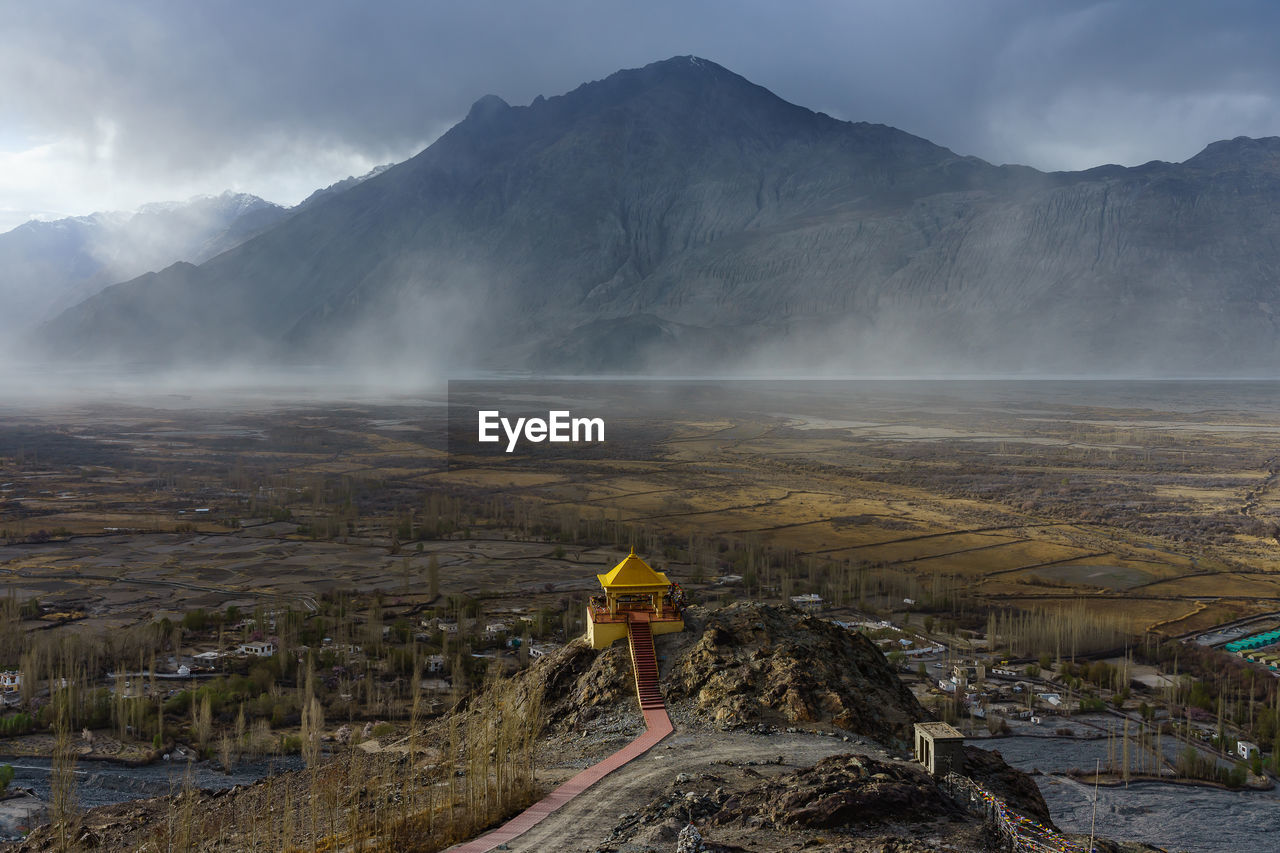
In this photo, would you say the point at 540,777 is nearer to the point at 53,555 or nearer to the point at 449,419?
the point at 53,555

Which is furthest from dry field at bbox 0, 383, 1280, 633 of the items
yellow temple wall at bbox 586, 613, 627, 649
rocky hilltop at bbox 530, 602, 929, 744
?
rocky hilltop at bbox 530, 602, 929, 744

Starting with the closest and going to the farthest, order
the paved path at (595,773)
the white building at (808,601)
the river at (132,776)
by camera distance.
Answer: the paved path at (595,773) → the river at (132,776) → the white building at (808,601)

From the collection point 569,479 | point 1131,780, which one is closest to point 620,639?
point 1131,780

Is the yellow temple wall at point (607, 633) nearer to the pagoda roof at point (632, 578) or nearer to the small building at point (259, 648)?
the pagoda roof at point (632, 578)

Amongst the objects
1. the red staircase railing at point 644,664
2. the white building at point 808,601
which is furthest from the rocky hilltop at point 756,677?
the white building at point 808,601

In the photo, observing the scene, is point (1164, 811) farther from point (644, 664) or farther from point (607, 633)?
point (607, 633)

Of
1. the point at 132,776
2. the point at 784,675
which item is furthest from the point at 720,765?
the point at 132,776
